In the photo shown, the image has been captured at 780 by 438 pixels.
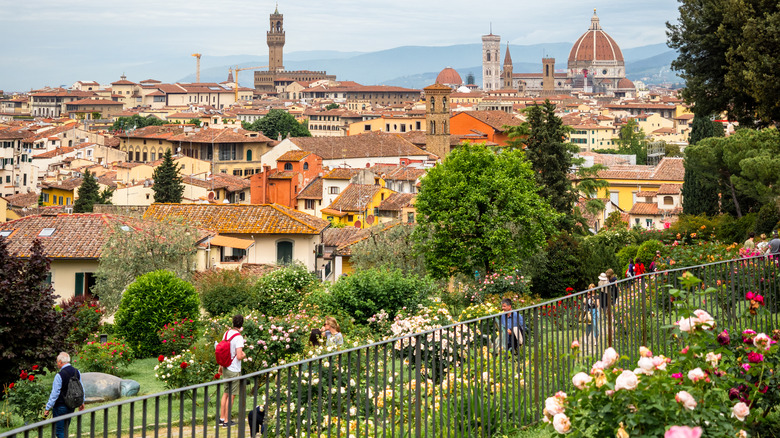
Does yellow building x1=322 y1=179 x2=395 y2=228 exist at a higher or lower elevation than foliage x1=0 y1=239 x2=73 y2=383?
higher

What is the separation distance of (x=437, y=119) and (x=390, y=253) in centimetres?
5305

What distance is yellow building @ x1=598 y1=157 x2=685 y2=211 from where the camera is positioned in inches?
2237

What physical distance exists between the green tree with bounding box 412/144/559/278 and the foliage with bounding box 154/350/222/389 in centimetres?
1475

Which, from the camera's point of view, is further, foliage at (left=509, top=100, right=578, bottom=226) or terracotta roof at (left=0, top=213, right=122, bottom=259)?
foliage at (left=509, top=100, right=578, bottom=226)

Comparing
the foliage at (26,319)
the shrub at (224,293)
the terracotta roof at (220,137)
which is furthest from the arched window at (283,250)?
the terracotta roof at (220,137)

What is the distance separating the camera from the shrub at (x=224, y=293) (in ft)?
61.9

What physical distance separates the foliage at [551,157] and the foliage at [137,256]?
52.7 ft

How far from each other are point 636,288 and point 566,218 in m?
26.5

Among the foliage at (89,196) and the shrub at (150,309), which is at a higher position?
the foliage at (89,196)

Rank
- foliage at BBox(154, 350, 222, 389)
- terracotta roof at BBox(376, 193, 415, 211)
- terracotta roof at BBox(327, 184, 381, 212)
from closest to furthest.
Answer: foliage at BBox(154, 350, 222, 389) → terracotta roof at BBox(376, 193, 415, 211) → terracotta roof at BBox(327, 184, 381, 212)

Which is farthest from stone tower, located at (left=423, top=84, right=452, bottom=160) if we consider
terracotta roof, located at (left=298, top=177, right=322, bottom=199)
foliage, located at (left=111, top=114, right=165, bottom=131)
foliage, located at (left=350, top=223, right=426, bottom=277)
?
foliage, located at (left=350, top=223, right=426, bottom=277)

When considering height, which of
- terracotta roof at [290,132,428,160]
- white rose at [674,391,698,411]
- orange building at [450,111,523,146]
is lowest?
white rose at [674,391,698,411]

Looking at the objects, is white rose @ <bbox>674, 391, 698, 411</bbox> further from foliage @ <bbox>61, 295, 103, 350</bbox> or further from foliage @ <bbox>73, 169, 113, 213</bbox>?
foliage @ <bbox>73, 169, 113, 213</bbox>

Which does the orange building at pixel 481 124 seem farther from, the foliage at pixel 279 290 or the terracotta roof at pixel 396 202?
the foliage at pixel 279 290
